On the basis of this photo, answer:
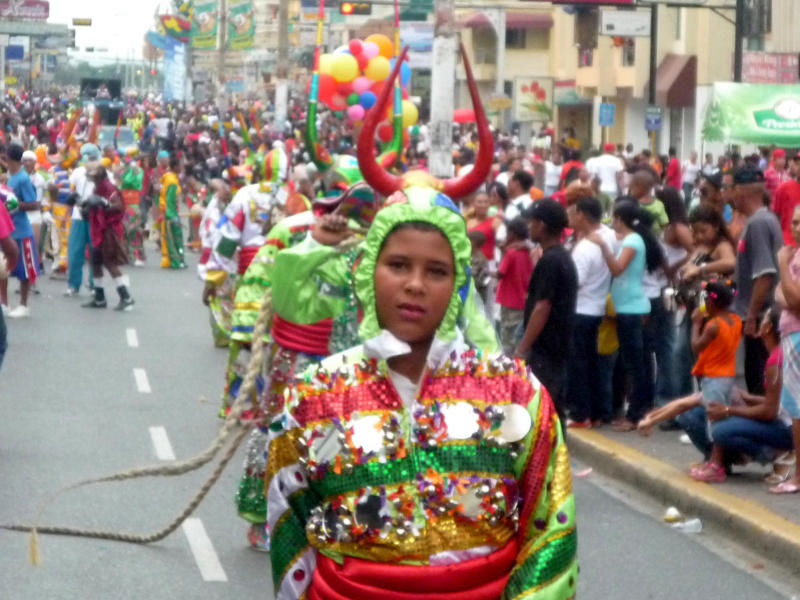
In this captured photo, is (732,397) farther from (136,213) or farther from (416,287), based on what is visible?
(136,213)

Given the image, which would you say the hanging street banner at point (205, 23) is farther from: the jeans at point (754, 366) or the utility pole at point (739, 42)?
the jeans at point (754, 366)

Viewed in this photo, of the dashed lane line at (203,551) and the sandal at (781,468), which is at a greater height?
the sandal at (781,468)

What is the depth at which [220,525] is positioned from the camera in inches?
348

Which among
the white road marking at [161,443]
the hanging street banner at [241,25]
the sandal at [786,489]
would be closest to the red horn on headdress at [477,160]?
the sandal at [786,489]

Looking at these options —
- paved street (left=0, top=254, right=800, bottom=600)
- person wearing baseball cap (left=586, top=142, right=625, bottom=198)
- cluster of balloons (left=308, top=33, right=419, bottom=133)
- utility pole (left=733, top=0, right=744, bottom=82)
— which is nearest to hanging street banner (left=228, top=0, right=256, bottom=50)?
utility pole (left=733, top=0, right=744, bottom=82)

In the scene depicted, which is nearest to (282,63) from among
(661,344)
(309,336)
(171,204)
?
(171,204)

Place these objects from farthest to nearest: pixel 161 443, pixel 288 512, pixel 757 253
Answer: pixel 161 443
pixel 757 253
pixel 288 512

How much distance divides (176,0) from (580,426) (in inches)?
3289

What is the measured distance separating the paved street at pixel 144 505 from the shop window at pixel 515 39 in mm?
55502

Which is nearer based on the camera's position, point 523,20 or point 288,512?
point 288,512

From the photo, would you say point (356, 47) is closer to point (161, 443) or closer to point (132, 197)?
point (161, 443)

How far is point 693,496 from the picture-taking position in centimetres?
934

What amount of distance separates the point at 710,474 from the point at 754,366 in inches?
83.2

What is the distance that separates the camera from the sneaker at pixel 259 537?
821cm
